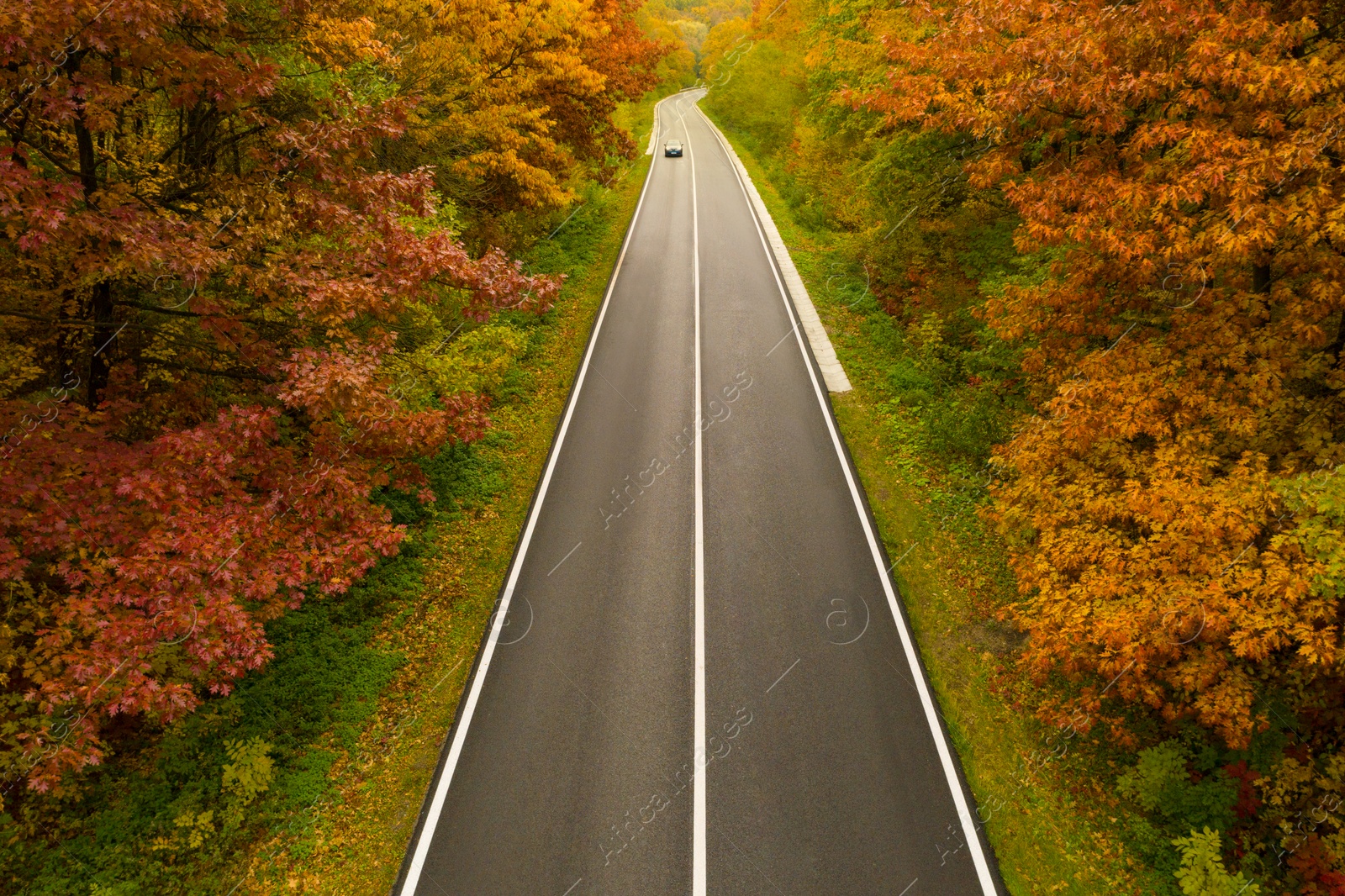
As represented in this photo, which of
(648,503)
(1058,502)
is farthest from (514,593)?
(1058,502)

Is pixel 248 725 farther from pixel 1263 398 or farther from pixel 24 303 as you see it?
pixel 1263 398

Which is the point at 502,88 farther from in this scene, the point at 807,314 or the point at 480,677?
the point at 480,677

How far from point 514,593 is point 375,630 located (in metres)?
2.21

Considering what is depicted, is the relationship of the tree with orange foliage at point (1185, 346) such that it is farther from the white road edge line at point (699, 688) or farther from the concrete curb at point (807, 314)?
the concrete curb at point (807, 314)

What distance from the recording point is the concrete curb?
1701 cm

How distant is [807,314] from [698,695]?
46.6 feet

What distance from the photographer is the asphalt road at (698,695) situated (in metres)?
7.33

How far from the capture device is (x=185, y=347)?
26.9ft

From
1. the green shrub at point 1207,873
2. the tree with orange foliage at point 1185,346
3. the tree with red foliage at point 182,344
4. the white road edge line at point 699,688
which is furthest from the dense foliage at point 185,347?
the green shrub at point 1207,873

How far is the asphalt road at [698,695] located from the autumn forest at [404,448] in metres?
0.82

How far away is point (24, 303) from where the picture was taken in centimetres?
→ 727

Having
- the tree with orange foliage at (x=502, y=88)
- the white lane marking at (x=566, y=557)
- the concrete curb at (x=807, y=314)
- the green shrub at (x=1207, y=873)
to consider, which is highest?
the tree with orange foliage at (x=502, y=88)

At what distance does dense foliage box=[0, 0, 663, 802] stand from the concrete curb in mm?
10235

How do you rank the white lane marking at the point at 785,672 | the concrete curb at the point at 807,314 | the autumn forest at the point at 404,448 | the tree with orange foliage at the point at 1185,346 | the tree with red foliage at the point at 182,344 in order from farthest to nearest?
the concrete curb at the point at 807,314, the white lane marking at the point at 785,672, the tree with orange foliage at the point at 1185,346, the autumn forest at the point at 404,448, the tree with red foliage at the point at 182,344
